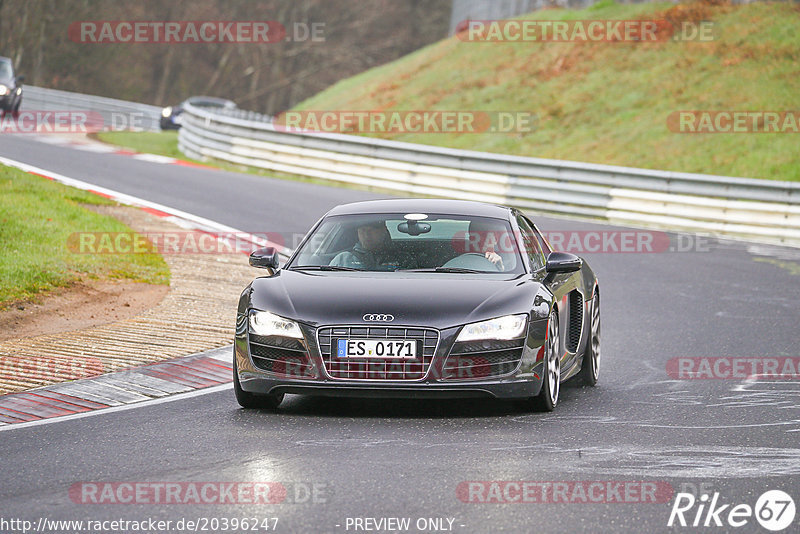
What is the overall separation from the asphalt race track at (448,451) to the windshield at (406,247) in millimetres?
904

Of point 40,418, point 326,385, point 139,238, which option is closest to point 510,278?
point 326,385

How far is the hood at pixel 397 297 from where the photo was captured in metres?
7.72

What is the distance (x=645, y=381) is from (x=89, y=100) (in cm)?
3782

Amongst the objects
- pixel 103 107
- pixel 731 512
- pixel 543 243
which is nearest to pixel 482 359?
pixel 731 512

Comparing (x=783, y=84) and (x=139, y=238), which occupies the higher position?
(x=783, y=84)

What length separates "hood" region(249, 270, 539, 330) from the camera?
7.72 m

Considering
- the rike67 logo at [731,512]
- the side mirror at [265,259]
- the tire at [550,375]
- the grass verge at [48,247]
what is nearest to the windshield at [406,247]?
the side mirror at [265,259]

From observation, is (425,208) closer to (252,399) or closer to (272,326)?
(272,326)

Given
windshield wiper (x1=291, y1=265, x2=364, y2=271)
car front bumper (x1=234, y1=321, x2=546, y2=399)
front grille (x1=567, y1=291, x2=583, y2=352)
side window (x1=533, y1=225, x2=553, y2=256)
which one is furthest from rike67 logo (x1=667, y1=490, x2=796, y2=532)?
side window (x1=533, y1=225, x2=553, y2=256)

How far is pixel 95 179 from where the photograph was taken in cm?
2317

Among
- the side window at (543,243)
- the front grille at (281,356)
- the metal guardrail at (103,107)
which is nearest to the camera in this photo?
the front grille at (281,356)

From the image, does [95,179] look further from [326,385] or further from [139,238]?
[326,385]

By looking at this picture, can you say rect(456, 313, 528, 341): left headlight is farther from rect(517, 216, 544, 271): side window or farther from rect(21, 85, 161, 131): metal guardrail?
rect(21, 85, 161, 131): metal guardrail

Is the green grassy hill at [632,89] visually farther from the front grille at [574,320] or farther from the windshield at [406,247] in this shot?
the windshield at [406,247]
